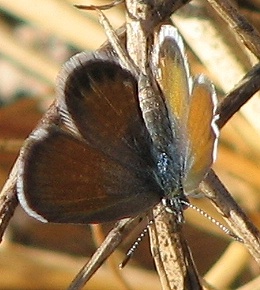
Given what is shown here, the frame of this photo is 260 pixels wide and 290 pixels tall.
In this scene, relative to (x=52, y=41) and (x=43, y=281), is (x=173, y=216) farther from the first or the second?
(x=52, y=41)

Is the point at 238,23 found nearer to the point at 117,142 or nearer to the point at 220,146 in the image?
the point at 117,142

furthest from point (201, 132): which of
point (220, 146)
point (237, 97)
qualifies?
point (220, 146)

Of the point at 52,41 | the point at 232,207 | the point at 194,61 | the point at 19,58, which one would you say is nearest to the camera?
the point at 232,207

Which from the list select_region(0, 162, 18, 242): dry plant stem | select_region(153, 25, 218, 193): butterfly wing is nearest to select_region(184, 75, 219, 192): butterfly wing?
select_region(153, 25, 218, 193): butterfly wing

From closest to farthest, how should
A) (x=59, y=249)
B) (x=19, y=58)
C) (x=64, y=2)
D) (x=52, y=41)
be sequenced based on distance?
(x=64, y=2), (x=19, y=58), (x=59, y=249), (x=52, y=41)

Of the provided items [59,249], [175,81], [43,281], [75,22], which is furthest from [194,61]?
[59,249]

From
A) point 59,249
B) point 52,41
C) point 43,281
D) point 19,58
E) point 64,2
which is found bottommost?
point 59,249

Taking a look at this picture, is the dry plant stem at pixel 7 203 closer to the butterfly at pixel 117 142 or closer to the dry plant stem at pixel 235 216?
the butterfly at pixel 117 142
